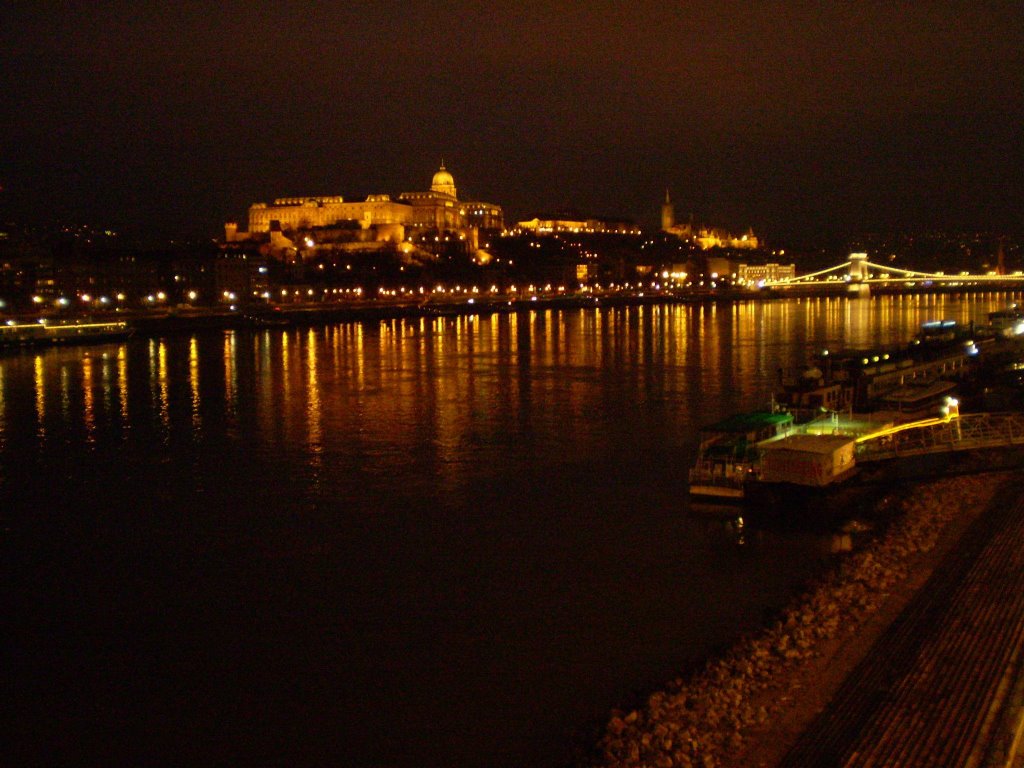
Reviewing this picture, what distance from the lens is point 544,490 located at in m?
5.62

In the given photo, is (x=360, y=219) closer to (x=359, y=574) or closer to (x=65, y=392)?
(x=65, y=392)

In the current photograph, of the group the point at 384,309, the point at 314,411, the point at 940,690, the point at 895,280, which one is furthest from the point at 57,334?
the point at 895,280

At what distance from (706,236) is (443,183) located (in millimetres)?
19392

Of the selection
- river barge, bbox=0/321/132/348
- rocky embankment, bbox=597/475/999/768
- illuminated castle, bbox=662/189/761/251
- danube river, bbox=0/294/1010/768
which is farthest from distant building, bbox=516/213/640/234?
rocky embankment, bbox=597/475/999/768

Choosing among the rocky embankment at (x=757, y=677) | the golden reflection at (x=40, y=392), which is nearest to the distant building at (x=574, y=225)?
the golden reflection at (x=40, y=392)

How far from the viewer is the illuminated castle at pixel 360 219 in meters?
36.8

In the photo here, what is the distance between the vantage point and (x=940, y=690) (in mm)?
2482

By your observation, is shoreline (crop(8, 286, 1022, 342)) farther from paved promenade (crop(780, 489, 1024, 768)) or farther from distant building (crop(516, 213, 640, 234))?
paved promenade (crop(780, 489, 1024, 768))

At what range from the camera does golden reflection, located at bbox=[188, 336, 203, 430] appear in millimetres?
8781

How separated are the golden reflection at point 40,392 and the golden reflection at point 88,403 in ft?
1.14

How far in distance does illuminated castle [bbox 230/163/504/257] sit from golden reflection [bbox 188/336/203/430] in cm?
1927

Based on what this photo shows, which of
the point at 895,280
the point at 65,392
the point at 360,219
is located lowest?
the point at 65,392

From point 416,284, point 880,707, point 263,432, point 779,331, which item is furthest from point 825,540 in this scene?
point 416,284

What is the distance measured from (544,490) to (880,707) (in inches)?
128
